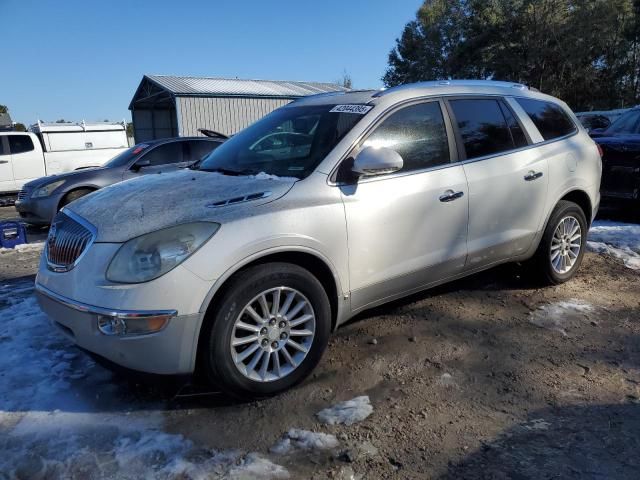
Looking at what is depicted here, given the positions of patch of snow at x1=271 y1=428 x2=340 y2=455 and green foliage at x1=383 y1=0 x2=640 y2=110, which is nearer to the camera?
patch of snow at x1=271 y1=428 x2=340 y2=455

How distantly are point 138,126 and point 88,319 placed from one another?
87.9 ft

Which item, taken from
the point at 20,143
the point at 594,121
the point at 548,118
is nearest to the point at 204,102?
the point at 20,143

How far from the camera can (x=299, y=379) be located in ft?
9.98

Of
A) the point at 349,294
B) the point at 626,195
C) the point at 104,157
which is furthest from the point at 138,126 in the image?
the point at 349,294

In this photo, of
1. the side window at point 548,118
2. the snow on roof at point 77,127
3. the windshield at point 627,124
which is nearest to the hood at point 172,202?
the side window at point 548,118

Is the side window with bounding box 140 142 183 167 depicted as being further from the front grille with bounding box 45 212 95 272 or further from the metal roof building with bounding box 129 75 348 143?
the metal roof building with bounding box 129 75 348 143

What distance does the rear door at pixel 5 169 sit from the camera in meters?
13.0

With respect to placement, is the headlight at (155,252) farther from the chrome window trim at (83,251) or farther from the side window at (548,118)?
the side window at (548,118)

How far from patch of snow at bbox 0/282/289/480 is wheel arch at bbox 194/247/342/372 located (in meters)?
0.43

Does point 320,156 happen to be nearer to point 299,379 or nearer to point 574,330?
point 299,379

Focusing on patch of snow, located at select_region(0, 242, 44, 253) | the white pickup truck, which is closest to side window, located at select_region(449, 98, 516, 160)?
patch of snow, located at select_region(0, 242, 44, 253)

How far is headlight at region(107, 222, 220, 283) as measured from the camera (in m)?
2.57

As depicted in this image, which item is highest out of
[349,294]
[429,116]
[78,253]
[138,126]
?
[138,126]

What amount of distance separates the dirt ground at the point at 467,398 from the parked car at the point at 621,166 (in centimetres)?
325
